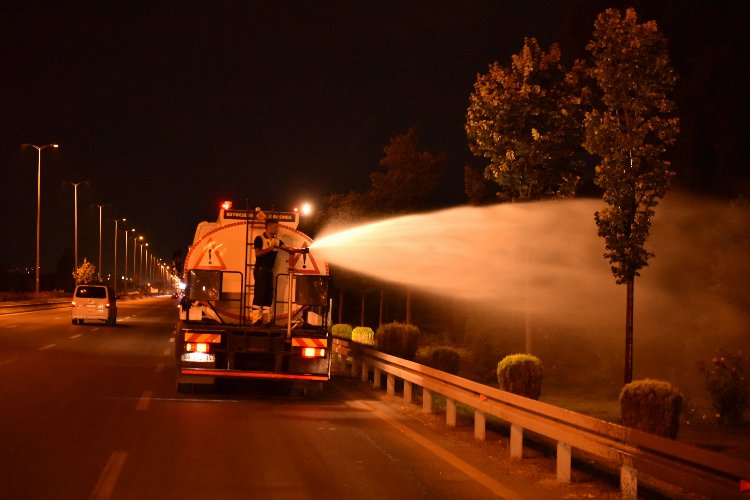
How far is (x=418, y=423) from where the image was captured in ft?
47.6

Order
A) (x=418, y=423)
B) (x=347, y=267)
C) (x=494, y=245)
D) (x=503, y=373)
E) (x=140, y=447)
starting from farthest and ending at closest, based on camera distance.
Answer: (x=347, y=267)
(x=494, y=245)
(x=503, y=373)
(x=418, y=423)
(x=140, y=447)

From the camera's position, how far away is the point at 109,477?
31.0ft

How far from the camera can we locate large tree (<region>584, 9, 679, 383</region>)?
15609 millimetres

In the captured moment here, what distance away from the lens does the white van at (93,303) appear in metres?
41.9

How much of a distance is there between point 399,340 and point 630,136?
10.2 m

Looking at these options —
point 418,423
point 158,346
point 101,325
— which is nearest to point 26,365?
point 158,346

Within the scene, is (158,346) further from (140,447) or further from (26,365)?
(140,447)

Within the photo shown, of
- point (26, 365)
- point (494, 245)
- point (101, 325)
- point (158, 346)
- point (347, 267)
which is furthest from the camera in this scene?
point (101, 325)

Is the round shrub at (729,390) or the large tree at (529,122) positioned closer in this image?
the round shrub at (729,390)

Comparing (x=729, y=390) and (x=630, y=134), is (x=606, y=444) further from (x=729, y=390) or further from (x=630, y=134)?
(x=630, y=134)

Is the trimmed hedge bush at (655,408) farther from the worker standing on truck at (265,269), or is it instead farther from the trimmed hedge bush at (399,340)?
the trimmed hedge bush at (399,340)

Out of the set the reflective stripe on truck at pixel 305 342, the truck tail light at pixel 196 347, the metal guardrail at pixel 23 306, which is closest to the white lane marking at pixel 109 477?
the truck tail light at pixel 196 347

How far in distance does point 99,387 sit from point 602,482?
1116 cm

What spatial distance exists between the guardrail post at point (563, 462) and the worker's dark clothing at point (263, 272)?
831 centimetres
